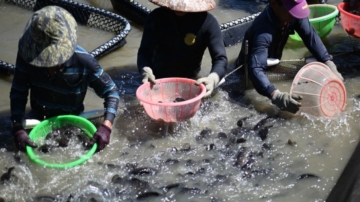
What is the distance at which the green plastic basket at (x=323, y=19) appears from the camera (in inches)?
231

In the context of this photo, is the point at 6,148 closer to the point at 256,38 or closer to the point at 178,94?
the point at 178,94

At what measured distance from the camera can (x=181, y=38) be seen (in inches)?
188

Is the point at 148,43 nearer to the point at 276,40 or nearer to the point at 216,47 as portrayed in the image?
the point at 216,47

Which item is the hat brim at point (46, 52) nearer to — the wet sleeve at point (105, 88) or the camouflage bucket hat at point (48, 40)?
the camouflage bucket hat at point (48, 40)

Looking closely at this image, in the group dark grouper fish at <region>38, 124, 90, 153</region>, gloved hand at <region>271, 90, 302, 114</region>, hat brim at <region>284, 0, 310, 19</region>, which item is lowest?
dark grouper fish at <region>38, 124, 90, 153</region>

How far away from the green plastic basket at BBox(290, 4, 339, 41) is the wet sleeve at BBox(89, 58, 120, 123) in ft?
9.47

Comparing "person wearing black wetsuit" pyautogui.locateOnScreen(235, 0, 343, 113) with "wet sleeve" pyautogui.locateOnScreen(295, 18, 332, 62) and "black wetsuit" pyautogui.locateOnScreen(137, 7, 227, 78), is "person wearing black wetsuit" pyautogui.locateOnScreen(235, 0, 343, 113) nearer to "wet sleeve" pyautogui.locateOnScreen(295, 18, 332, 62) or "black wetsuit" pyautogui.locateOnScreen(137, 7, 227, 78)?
"wet sleeve" pyautogui.locateOnScreen(295, 18, 332, 62)

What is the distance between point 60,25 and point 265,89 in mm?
2126

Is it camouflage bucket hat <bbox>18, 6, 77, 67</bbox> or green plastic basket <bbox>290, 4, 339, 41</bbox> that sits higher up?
camouflage bucket hat <bbox>18, 6, 77, 67</bbox>

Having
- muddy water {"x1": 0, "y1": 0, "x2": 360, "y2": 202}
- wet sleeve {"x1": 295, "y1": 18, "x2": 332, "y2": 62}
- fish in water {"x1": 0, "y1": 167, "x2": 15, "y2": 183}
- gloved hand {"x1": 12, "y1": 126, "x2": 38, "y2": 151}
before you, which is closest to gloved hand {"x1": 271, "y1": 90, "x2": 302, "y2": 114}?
muddy water {"x1": 0, "y1": 0, "x2": 360, "y2": 202}

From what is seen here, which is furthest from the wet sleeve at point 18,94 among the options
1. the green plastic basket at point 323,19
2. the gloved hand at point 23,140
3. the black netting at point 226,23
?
the green plastic basket at point 323,19

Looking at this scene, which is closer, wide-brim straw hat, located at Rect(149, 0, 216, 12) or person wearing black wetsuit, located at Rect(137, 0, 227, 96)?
wide-brim straw hat, located at Rect(149, 0, 216, 12)

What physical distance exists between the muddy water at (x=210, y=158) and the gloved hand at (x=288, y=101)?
254 mm

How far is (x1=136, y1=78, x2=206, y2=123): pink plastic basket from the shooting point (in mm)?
4204
